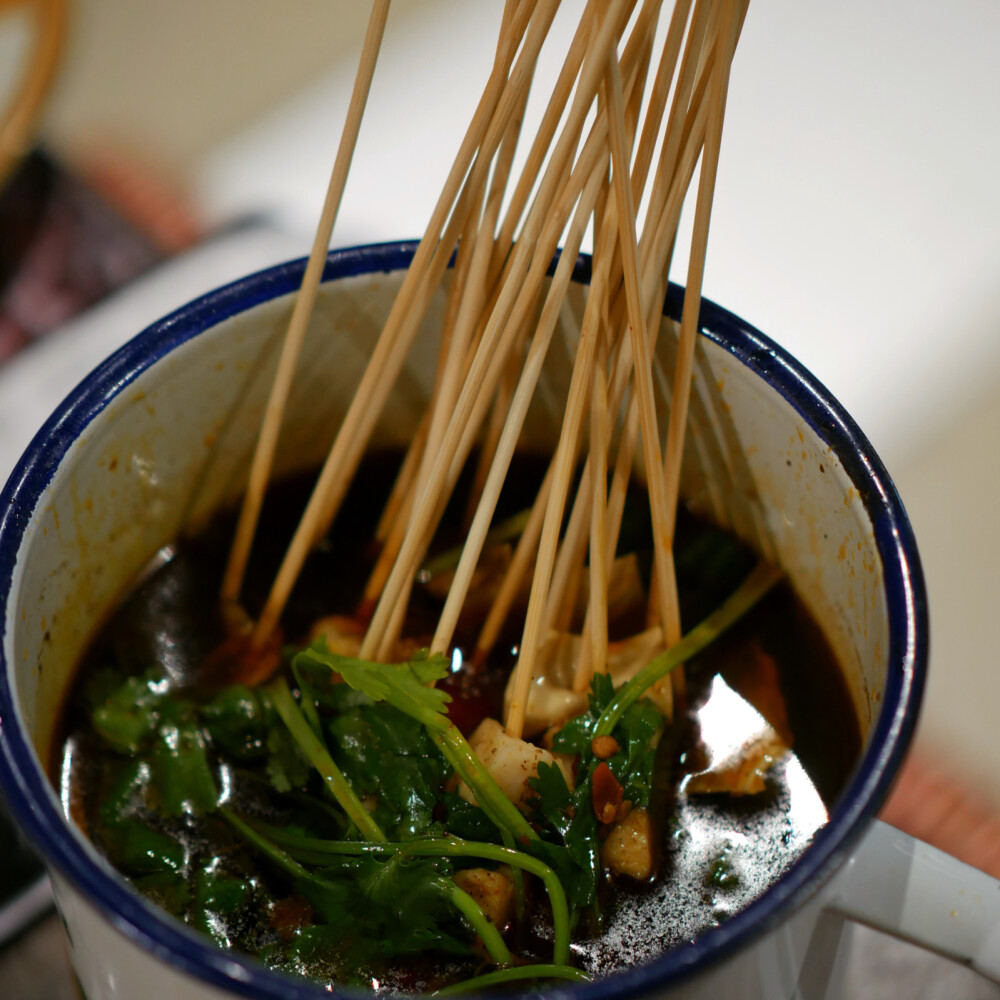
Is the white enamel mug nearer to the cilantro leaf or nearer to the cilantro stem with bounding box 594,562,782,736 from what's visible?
the cilantro stem with bounding box 594,562,782,736

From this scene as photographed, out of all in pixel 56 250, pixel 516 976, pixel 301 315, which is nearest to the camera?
pixel 516 976

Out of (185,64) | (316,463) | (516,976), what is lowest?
(516,976)

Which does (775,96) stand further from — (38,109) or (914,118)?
(38,109)

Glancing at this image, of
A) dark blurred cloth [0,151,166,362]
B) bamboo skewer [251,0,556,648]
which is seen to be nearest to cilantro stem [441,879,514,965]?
bamboo skewer [251,0,556,648]

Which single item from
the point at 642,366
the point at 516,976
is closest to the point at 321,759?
the point at 516,976

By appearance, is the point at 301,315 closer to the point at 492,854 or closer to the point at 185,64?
the point at 492,854

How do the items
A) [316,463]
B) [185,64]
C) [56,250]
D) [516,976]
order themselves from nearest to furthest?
[516,976] → [316,463] → [56,250] → [185,64]
